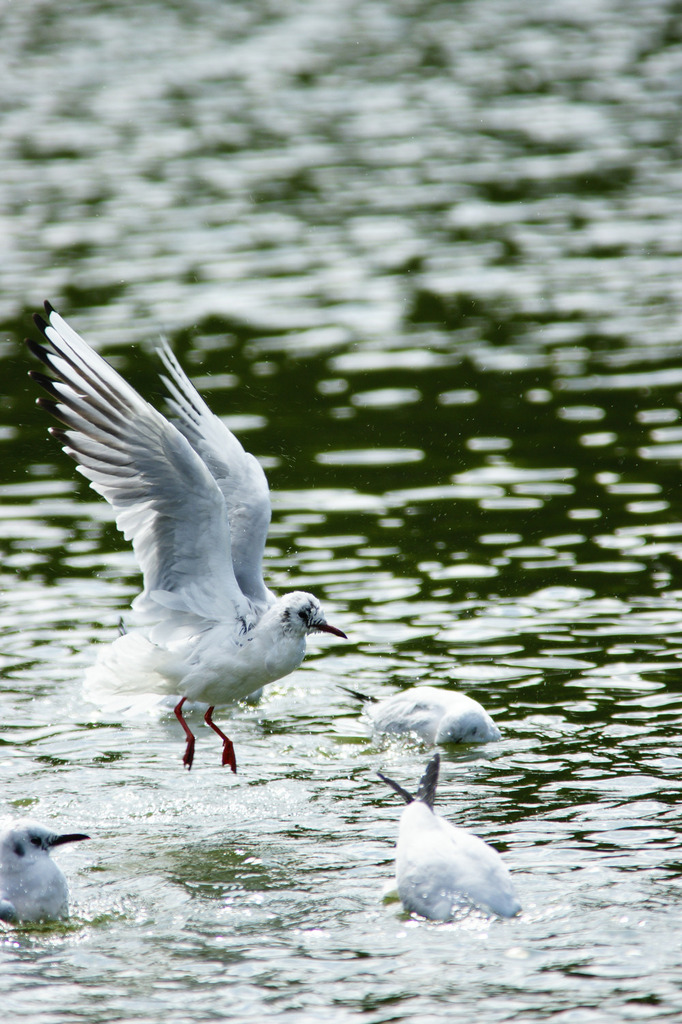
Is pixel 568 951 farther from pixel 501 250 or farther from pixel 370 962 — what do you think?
pixel 501 250

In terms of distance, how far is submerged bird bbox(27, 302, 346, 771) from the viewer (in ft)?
26.0

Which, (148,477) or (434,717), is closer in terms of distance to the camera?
(148,477)

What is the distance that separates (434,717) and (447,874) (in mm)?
2183

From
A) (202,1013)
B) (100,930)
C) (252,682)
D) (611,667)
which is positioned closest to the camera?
(202,1013)

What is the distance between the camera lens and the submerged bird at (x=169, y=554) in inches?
312

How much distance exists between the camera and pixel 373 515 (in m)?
12.5

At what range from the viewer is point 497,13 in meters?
34.6

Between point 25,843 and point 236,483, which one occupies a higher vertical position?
point 236,483

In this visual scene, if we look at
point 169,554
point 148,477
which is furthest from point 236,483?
point 148,477

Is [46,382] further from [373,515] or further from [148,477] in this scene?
[373,515]

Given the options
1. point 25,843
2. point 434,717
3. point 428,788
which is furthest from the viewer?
point 434,717

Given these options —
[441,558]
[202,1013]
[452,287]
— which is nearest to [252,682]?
[202,1013]

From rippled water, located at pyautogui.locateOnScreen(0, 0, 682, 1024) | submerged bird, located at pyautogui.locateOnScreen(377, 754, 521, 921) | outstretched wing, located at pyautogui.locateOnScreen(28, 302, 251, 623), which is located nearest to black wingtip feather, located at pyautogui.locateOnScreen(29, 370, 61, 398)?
outstretched wing, located at pyautogui.locateOnScreen(28, 302, 251, 623)

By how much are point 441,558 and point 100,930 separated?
545 cm
